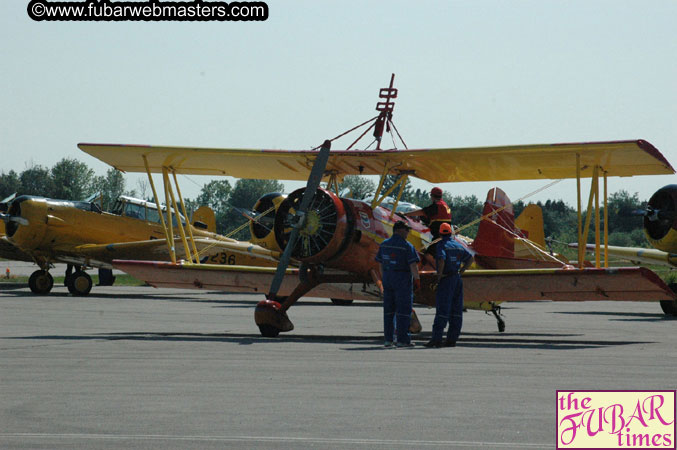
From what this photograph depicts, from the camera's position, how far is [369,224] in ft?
47.6

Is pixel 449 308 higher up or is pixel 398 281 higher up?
pixel 398 281

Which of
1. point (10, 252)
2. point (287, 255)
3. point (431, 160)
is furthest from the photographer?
point (10, 252)

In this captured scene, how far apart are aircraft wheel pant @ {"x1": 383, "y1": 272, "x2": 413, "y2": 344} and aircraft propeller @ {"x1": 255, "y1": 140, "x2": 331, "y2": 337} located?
1665mm

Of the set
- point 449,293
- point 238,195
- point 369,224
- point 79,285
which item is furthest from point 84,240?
point 238,195

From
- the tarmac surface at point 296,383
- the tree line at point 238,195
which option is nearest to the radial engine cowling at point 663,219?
the tarmac surface at point 296,383

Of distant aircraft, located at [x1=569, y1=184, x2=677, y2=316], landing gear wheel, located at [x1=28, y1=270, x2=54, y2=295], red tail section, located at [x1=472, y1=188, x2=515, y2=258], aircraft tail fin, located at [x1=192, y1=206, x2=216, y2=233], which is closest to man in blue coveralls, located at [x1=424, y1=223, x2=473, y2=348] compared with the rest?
red tail section, located at [x1=472, y1=188, x2=515, y2=258]

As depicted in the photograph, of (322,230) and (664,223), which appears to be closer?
(322,230)

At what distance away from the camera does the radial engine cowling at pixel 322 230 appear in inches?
544

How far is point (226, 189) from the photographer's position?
465 feet

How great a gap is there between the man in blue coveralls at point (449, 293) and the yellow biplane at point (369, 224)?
145cm

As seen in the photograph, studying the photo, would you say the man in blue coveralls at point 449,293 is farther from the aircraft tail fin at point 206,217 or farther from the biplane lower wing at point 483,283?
the aircraft tail fin at point 206,217

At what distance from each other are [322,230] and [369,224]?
973 mm

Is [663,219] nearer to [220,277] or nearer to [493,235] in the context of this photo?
[493,235]

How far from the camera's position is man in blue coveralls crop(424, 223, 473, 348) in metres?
12.6
